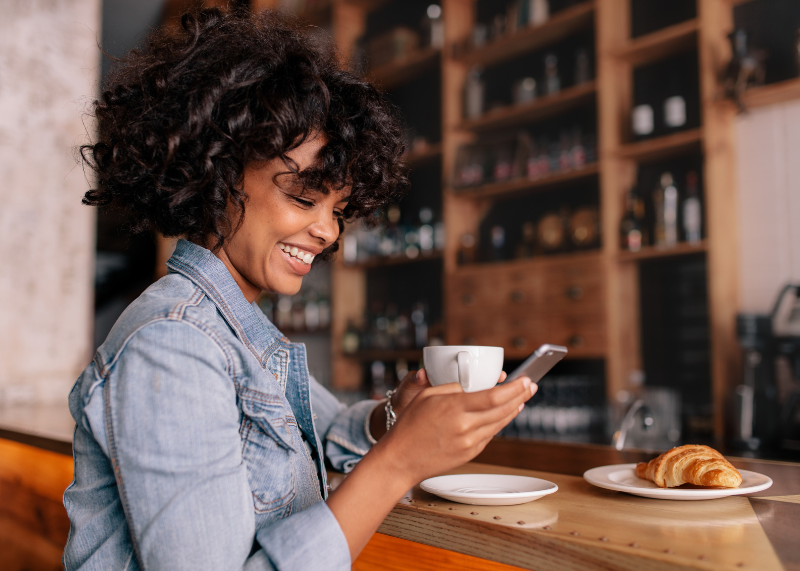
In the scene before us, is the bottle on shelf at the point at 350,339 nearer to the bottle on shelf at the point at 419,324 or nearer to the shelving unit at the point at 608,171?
the shelving unit at the point at 608,171

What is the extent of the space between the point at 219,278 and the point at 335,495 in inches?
13.2

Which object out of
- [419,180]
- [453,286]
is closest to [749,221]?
[453,286]

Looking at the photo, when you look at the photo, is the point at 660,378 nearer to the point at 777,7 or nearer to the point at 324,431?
the point at 777,7

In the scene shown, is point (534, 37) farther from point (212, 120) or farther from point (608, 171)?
point (212, 120)

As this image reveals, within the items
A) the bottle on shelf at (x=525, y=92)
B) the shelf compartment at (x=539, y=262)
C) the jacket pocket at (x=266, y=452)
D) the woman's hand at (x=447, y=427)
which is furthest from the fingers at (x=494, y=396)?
the bottle on shelf at (x=525, y=92)

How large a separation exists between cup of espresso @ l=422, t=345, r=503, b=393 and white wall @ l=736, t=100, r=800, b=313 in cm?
222

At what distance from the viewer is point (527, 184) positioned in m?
3.09

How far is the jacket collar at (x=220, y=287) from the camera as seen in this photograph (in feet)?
2.84

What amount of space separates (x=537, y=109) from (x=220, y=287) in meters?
2.59

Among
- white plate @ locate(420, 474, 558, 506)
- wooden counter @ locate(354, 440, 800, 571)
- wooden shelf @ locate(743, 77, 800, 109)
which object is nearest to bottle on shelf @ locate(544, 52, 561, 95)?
wooden shelf @ locate(743, 77, 800, 109)

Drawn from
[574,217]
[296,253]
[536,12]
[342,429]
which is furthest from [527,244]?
[296,253]

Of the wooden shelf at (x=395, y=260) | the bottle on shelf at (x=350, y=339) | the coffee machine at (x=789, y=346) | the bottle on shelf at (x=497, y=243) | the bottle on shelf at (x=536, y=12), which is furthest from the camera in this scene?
the bottle on shelf at (x=350, y=339)

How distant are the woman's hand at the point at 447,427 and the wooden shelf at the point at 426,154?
2898mm

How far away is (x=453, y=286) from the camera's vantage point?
3264 mm
